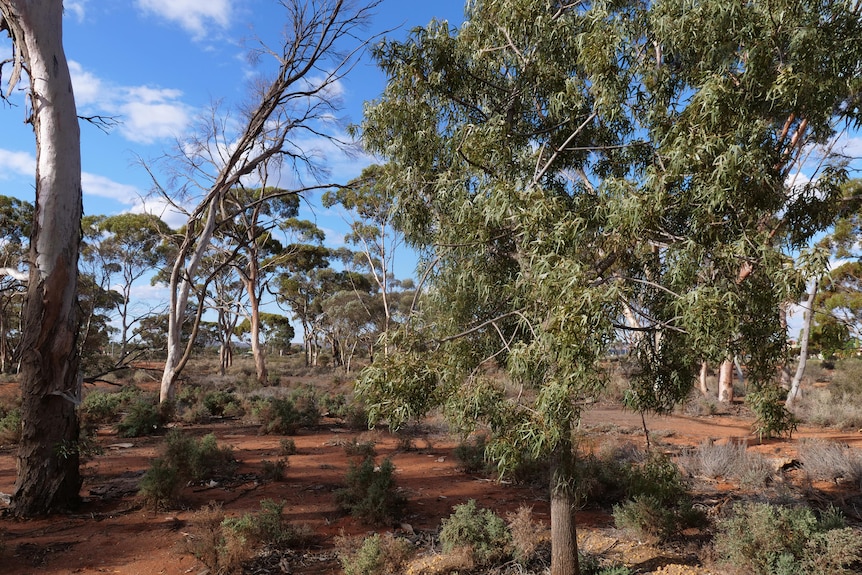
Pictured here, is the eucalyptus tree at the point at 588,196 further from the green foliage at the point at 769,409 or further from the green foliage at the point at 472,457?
the green foliage at the point at 472,457

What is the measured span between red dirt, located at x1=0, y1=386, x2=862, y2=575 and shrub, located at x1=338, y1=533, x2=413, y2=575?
0.43 metres

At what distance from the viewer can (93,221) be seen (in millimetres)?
26719

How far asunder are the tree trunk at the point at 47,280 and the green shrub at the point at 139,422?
17.8ft

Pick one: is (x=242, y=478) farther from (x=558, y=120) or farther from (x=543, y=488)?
(x=558, y=120)

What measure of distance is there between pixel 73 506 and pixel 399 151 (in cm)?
590

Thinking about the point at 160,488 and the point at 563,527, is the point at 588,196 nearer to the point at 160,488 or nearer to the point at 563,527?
the point at 563,527

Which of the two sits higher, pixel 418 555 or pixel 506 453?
pixel 506 453

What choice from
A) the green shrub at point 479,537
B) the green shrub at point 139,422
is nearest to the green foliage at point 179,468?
the green shrub at point 139,422

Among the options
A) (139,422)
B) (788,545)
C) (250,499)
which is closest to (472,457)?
(250,499)

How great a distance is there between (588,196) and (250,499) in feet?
19.7

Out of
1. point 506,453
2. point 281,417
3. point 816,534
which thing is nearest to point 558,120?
point 506,453

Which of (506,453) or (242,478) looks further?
(242,478)

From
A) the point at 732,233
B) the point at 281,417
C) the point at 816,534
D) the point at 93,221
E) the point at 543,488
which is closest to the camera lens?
the point at 732,233

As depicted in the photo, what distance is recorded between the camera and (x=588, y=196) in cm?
451
